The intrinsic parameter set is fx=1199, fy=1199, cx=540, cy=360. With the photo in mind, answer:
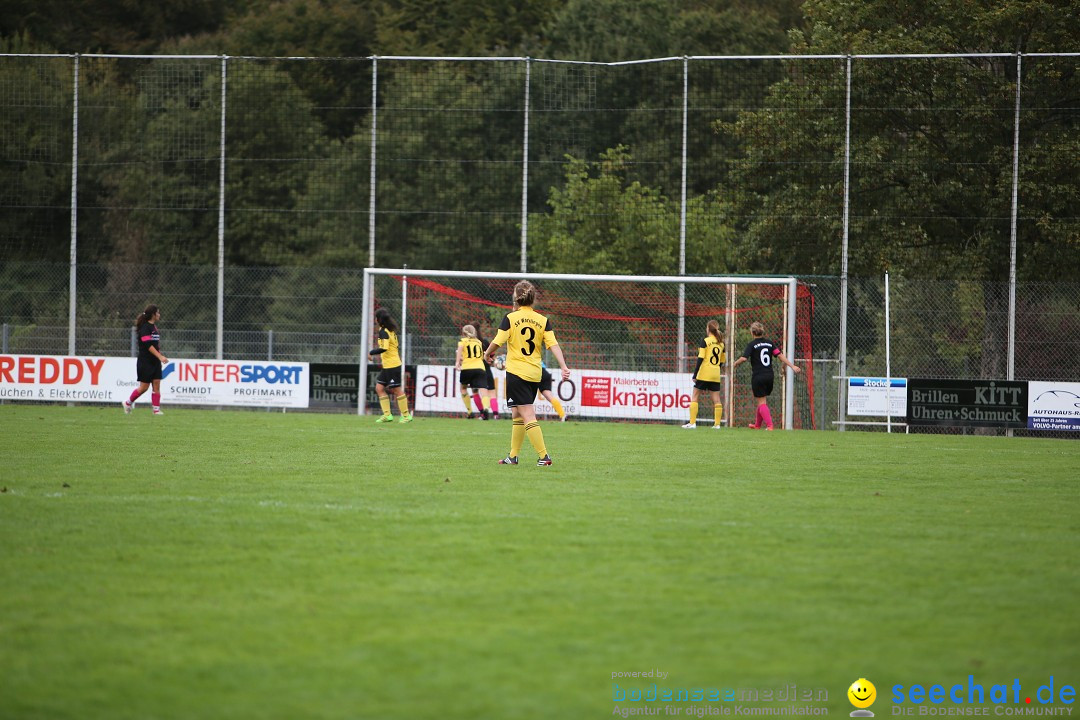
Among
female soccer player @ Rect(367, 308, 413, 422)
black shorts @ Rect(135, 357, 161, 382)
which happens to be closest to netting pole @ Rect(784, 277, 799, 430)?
female soccer player @ Rect(367, 308, 413, 422)

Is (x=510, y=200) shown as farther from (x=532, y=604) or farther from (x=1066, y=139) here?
(x=532, y=604)

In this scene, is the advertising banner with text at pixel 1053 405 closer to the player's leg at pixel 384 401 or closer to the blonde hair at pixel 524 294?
the player's leg at pixel 384 401

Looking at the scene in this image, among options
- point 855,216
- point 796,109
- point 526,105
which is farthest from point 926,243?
point 526,105

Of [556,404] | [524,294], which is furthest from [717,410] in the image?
[524,294]

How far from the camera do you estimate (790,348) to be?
23.9 meters

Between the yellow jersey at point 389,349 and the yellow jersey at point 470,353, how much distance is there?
1454 millimetres

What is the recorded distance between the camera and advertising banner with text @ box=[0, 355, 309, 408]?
2534cm

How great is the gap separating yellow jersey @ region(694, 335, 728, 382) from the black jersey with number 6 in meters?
0.69

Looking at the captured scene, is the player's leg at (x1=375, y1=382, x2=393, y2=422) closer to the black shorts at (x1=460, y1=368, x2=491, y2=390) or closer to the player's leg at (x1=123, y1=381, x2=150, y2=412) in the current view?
the black shorts at (x1=460, y1=368, x2=491, y2=390)

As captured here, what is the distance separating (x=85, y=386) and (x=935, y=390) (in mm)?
17552

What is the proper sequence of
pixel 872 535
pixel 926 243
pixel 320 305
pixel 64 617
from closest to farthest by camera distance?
1. pixel 64 617
2. pixel 872 535
3. pixel 926 243
4. pixel 320 305

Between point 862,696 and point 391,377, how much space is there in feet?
58.0

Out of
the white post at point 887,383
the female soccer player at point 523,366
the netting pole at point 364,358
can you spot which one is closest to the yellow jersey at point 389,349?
the netting pole at point 364,358

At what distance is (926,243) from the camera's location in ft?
90.8
